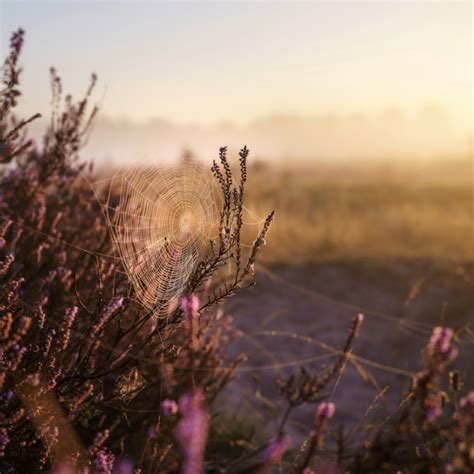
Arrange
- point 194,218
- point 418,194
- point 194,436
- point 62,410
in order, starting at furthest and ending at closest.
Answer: point 418,194, point 194,218, point 62,410, point 194,436

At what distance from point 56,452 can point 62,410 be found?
20 centimetres

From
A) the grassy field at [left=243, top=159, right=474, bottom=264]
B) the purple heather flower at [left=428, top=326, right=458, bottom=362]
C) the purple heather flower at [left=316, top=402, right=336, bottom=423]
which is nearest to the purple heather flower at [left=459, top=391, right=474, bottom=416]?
the purple heather flower at [left=428, top=326, right=458, bottom=362]

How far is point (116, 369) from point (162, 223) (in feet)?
9.03

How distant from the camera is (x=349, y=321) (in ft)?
23.2

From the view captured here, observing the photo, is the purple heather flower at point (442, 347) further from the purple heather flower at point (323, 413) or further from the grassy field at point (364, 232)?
the grassy field at point (364, 232)

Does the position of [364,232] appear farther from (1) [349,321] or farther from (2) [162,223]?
(2) [162,223]

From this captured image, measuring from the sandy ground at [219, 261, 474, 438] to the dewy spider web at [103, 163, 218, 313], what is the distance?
93 centimetres

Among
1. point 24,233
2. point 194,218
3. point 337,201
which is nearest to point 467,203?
point 337,201

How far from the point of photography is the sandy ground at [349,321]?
5.52 m

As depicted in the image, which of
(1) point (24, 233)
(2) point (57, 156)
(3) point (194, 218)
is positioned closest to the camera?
(1) point (24, 233)

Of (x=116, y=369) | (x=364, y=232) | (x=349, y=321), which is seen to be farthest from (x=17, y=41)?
(x=364, y=232)

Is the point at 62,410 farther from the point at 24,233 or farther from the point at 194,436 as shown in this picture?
the point at 24,233

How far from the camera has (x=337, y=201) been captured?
2006cm

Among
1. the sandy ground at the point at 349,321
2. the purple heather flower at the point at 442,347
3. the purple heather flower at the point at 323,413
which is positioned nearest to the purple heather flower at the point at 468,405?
the purple heather flower at the point at 442,347
